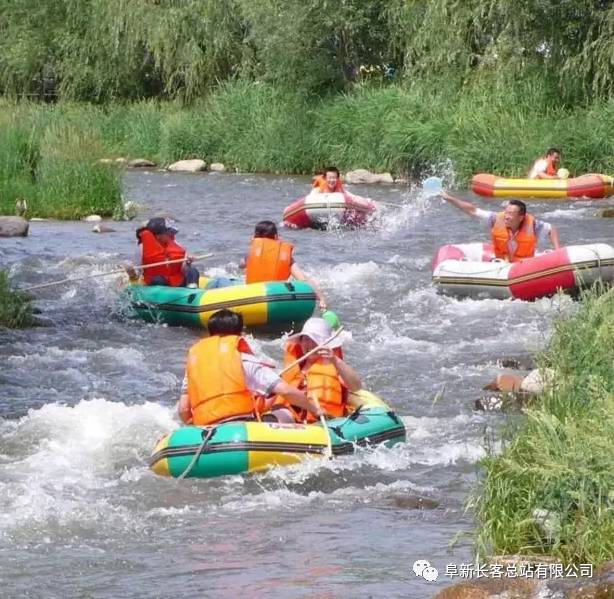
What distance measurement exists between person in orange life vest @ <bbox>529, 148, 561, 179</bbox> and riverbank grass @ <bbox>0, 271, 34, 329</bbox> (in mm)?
11045

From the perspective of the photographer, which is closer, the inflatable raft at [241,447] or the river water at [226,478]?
the river water at [226,478]

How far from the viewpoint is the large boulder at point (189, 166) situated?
2994 cm

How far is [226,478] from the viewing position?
7770 mm

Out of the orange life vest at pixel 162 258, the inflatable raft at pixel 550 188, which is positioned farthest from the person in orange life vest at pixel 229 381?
the inflatable raft at pixel 550 188

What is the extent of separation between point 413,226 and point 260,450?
12.0m

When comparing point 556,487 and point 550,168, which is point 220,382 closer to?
point 556,487

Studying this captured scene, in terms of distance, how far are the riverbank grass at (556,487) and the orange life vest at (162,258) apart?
22.4 ft

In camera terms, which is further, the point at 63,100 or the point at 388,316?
the point at 63,100

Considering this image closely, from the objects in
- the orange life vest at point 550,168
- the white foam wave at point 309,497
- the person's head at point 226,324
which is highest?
the person's head at point 226,324

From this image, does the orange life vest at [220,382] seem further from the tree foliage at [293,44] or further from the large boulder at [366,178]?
the large boulder at [366,178]

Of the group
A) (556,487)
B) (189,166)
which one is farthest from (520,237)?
(189,166)

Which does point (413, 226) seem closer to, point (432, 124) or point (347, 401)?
point (432, 124)

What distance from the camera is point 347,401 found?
868 centimetres

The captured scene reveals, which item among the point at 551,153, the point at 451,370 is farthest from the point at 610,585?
the point at 551,153
